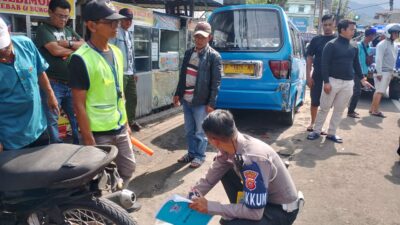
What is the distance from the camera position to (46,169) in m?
1.91

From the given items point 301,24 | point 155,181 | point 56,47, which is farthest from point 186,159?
point 301,24

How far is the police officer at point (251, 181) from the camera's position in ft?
6.82

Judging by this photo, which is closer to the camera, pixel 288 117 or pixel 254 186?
pixel 254 186

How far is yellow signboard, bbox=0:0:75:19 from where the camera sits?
368 cm

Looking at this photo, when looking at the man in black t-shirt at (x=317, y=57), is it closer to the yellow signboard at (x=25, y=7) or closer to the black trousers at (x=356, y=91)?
the black trousers at (x=356, y=91)

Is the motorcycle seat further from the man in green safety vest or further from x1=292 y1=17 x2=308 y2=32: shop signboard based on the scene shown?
x1=292 y1=17 x2=308 y2=32: shop signboard

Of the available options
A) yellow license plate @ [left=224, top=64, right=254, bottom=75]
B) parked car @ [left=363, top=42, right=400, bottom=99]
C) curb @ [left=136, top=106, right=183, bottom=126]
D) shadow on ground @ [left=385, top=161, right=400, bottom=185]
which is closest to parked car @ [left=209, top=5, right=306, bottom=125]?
yellow license plate @ [left=224, top=64, right=254, bottom=75]

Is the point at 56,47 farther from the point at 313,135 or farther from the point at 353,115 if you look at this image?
the point at 353,115

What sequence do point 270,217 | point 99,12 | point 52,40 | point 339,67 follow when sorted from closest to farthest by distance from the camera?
point 270,217
point 99,12
point 52,40
point 339,67

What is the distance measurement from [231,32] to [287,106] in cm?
145

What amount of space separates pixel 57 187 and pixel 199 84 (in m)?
2.40

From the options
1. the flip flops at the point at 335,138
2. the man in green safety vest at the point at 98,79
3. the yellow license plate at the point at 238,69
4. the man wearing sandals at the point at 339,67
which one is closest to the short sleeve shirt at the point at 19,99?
the man in green safety vest at the point at 98,79

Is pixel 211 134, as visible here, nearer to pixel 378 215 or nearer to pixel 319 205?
pixel 319 205

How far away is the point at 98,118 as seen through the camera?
2.54 metres
